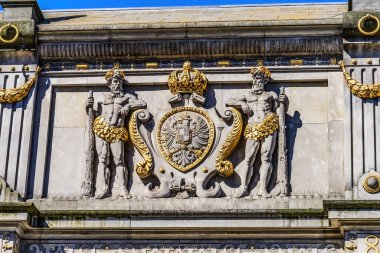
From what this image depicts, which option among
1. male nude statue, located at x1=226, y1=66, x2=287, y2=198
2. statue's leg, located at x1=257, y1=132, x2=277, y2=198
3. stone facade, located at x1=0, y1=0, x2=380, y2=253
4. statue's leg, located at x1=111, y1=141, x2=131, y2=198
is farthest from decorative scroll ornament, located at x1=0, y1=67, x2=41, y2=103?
statue's leg, located at x1=257, y1=132, x2=277, y2=198

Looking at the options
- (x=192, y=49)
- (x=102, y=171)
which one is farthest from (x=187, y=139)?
(x=192, y=49)

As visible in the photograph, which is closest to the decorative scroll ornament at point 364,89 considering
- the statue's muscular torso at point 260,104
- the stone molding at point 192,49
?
the stone molding at point 192,49

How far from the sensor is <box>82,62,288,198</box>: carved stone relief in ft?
67.4

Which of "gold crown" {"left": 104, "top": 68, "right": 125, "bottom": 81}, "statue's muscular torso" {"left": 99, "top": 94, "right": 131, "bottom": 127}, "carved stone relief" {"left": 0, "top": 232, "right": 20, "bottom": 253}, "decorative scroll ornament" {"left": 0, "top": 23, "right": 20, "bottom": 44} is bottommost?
"carved stone relief" {"left": 0, "top": 232, "right": 20, "bottom": 253}

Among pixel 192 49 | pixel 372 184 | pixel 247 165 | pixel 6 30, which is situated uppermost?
pixel 6 30

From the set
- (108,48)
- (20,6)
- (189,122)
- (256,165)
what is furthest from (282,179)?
(20,6)

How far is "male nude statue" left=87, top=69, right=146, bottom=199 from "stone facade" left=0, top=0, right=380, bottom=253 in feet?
0.08

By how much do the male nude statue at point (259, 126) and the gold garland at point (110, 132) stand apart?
1904 millimetres

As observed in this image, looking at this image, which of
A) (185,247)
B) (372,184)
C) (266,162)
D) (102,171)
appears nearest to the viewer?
(372,184)

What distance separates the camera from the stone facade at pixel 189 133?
20.0 m

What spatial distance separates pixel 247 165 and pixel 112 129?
2445mm

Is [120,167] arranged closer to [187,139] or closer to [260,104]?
[187,139]

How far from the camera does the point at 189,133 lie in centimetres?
2078

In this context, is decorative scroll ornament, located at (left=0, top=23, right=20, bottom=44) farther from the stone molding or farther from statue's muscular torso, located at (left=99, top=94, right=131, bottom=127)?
statue's muscular torso, located at (left=99, top=94, right=131, bottom=127)
